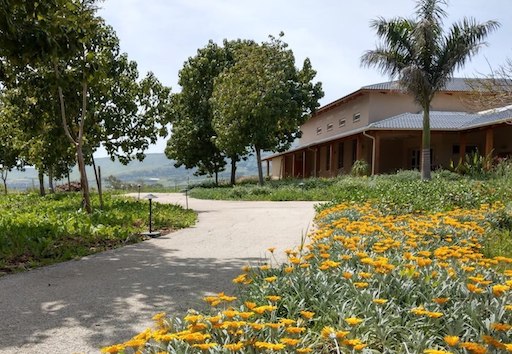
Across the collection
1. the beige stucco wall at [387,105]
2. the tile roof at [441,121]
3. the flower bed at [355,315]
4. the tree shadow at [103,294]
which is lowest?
the tree shadow at [103,294]

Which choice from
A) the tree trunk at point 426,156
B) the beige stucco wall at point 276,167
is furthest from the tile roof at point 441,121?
the beige stucco wall at point 276,167

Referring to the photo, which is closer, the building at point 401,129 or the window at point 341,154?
the building at point 401,129

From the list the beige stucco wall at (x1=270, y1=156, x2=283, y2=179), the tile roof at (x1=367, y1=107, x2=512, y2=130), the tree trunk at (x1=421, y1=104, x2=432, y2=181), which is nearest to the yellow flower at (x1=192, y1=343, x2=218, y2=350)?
the tree trunk at (x1=421, y1=104, x2=432, y2=181)

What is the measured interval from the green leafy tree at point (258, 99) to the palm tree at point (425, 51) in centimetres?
645

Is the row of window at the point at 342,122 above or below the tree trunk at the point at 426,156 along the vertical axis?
above

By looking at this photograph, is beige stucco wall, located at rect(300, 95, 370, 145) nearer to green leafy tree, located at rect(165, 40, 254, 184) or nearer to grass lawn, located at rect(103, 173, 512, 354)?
green leafy tree, located at rect(165, 40, 254, 184)

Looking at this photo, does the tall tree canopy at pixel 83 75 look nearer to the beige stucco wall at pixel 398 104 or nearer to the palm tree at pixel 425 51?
the palm tree at pixel 425 51

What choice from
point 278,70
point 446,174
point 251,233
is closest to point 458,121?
point 446,174

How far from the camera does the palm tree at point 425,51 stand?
2042 centimetres

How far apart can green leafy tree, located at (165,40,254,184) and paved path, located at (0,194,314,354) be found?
2673cm

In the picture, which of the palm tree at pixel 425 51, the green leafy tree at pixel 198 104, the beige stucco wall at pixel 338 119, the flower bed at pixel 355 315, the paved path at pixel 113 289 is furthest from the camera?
the green leafy tree at pixel 198 104

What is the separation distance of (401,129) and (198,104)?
16947 mm

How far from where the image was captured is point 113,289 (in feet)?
15.5

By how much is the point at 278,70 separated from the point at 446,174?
12.1 meters
